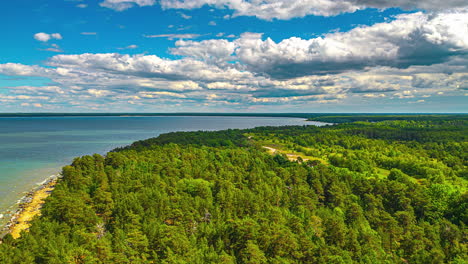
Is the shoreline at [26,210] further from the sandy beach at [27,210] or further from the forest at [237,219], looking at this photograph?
the forest at [237,219]

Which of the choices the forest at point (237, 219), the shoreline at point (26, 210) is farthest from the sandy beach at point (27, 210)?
the forest at point (237, 219)

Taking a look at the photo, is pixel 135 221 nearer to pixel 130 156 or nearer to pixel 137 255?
pixel 137 255

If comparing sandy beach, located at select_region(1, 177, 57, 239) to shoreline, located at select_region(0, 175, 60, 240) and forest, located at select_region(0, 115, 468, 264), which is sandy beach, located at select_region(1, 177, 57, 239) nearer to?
shoreline, located at select_region(0, 175, 60, 240)

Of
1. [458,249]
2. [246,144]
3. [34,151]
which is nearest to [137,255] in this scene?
[458,249]

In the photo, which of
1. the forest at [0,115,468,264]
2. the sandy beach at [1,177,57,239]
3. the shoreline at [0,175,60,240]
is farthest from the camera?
the sandy beach at [1,177,57,239]

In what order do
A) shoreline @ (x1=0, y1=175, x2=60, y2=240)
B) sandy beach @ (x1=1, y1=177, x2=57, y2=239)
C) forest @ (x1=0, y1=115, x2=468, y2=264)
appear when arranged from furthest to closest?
sandy beach @ (x1=1, y1=177, x2=57, y2=239), shoreline @ (x1=0, y1=175, x2=60, y2=240), forest @ (x1=0, y1=115, x2=468, y2=264)

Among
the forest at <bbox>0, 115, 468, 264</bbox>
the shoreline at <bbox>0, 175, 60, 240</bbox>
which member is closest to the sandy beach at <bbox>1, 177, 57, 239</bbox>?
the shoreline at <bbox>0, 175, 60, 240</bbox>

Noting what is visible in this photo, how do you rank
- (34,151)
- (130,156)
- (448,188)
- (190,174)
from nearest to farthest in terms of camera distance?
(448,188), (190,174), (130,156), (34,151)

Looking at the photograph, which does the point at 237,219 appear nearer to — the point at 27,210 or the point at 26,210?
the point at 27,210
